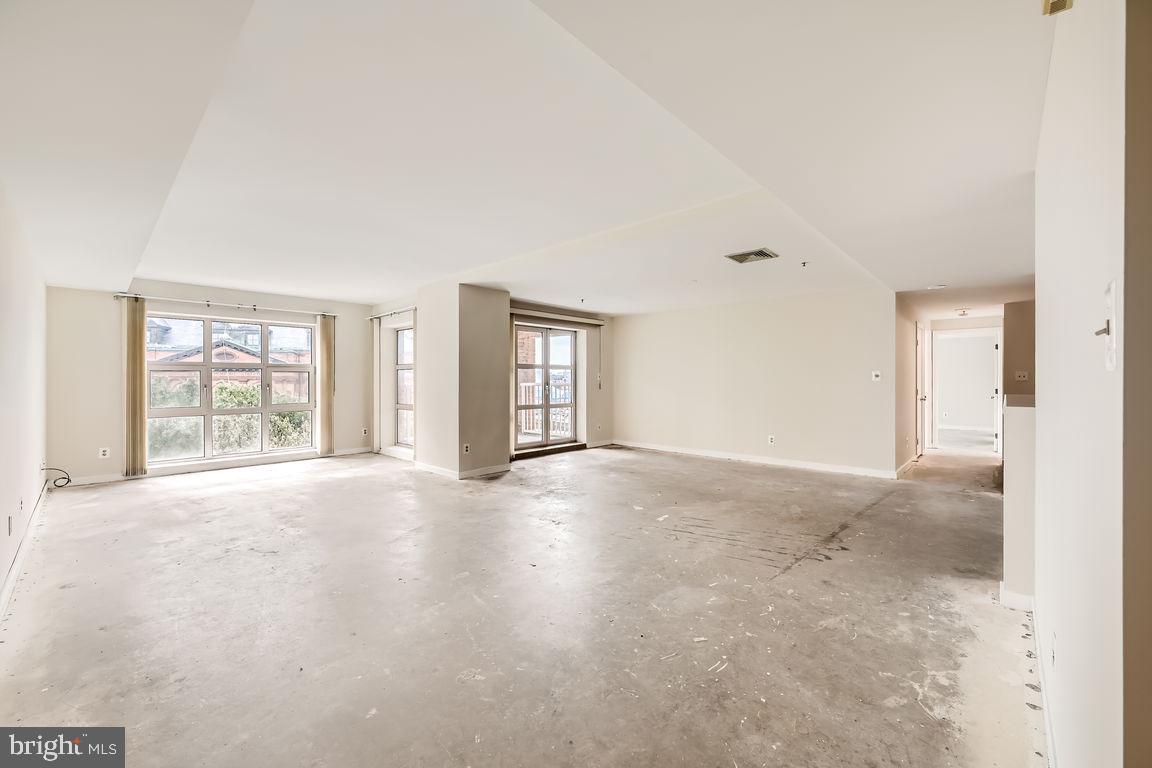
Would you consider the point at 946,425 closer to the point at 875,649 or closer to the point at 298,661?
the point at 875,649

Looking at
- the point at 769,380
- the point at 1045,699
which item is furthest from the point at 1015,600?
the point at 769,380

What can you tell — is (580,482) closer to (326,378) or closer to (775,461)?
(775,461)

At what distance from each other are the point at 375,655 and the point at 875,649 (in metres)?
2.28

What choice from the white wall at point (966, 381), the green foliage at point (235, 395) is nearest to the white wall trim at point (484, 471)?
the green foliage at point (235, 395)

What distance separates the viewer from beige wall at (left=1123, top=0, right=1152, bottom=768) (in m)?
0.66

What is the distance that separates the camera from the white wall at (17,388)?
9.27 ft

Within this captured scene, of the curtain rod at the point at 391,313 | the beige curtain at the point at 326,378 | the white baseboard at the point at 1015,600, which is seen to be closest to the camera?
the white baseboard at the point at 1015,600

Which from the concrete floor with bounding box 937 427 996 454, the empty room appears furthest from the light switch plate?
the concrete floor with bounding box 937 427 996 454

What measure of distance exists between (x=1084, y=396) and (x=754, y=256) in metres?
3.70

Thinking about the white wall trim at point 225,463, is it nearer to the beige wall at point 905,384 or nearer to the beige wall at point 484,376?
the beige wall at point 484,376

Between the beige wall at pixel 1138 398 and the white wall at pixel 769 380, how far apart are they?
6.01 m

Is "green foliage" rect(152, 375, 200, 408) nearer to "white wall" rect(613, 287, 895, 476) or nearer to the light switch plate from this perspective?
"white wall" rect(613, 287, 895, 476)

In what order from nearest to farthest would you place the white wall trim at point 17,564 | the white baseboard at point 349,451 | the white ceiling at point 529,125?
the white ceiling at point 529,125
the white wall trim at point 17,564
the white baseboard at point 349,451

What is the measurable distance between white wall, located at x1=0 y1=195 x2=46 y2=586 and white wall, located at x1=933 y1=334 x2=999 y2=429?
13412 mm
